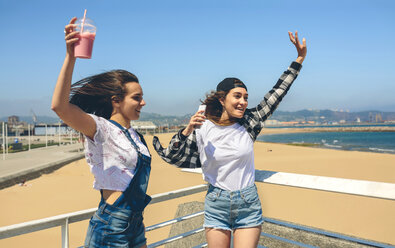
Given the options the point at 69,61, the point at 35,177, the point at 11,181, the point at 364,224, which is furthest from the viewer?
the point at 35,177

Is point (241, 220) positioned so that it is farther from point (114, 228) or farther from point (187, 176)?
point (187, 176)

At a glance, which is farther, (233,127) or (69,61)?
(233,127)

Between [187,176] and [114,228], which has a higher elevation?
[114,228]

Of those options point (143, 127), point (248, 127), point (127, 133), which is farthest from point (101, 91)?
point (143, 127)

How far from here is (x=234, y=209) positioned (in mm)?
1873

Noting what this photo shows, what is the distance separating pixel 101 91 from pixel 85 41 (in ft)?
1.37

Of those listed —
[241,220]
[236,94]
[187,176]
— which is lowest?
[187,176]

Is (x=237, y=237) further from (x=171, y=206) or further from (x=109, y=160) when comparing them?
(x=171, y=206)

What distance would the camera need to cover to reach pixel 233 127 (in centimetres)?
204

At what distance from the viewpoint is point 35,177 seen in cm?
1159

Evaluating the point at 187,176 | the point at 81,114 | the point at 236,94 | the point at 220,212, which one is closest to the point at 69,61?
the point at 81,114

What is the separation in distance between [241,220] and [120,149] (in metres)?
0.91

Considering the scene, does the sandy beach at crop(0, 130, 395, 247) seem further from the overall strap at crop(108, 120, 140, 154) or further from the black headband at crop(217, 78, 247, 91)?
the overall strap at crop(108, 120, 140, 154)

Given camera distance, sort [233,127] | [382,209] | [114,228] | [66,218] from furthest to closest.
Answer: [382,209] < [233,127] < [66,218] < [114,228]
